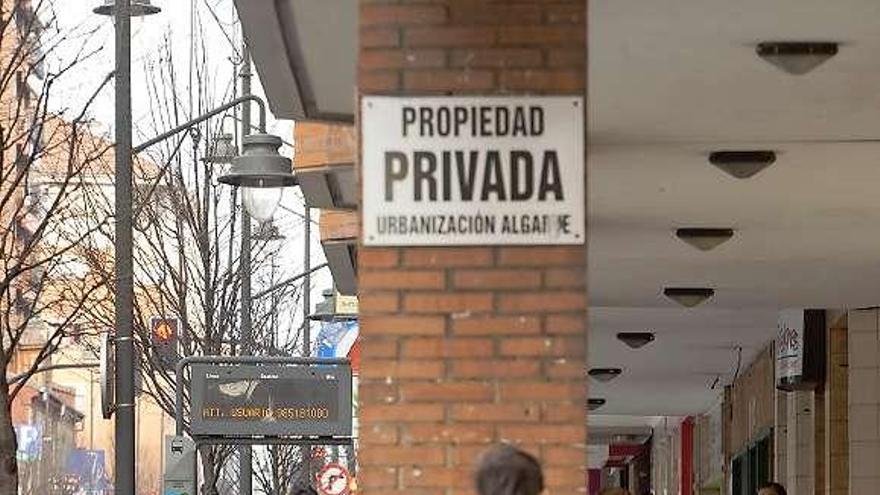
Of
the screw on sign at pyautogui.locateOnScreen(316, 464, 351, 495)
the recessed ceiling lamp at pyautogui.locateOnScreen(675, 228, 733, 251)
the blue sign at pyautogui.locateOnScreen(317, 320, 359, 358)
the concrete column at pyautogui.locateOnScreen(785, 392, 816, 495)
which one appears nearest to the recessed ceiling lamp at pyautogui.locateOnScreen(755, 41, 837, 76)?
the recessed ceiling lamp at pyautogui.locateOnScreen(675, 228, 733, 251)

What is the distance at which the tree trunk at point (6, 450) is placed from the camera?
18.0m

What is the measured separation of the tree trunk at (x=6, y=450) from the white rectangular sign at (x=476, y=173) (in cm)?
902

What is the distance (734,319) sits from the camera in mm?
26422

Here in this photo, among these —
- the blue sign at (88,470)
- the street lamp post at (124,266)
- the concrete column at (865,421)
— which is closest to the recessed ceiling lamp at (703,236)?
the concrete column at (865,421)

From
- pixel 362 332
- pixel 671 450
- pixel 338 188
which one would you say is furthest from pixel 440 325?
pixel 671 450

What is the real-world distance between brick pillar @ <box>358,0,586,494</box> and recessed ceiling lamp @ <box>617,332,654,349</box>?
1871cm

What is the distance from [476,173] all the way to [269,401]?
38.3 feet

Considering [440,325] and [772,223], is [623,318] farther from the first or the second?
[440,325]

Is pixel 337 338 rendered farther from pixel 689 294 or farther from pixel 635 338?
pixel 689 294

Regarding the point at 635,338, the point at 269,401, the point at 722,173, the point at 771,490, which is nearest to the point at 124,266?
the point at 269,401

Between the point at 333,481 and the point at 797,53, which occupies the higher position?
the point at 797,53

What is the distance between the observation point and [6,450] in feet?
59.5

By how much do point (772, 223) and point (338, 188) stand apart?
3.40 metres

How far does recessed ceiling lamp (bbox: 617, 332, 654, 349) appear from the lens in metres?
28.3
